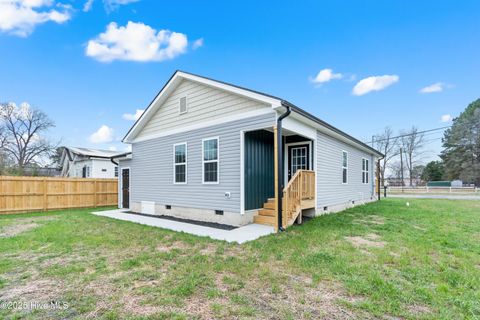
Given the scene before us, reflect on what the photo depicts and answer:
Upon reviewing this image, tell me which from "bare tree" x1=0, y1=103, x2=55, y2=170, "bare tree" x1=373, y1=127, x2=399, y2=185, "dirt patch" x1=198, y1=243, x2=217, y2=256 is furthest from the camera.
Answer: "bare tree" x1=373, y1=127, x2=399, y2=185

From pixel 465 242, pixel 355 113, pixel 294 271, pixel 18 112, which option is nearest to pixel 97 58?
pixel 294 271

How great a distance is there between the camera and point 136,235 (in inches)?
243

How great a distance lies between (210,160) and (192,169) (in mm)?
965

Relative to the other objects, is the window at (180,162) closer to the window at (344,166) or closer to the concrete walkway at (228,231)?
the concrete walkway at (228,231)

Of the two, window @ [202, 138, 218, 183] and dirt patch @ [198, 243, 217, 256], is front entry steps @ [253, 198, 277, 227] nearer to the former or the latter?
window @ [202, 138, 218, 183]

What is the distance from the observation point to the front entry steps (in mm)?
7086

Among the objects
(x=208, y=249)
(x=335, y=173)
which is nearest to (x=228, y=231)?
(x=208, y=249)

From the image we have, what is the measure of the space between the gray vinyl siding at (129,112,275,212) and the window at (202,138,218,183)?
197 mm

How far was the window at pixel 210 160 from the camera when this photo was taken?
7.80 meters

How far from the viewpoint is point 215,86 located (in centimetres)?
761

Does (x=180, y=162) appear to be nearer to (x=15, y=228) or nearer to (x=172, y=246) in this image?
(x=172, y=246)

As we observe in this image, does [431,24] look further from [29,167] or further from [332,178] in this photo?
[29,167]

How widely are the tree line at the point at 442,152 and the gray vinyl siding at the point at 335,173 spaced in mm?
22106

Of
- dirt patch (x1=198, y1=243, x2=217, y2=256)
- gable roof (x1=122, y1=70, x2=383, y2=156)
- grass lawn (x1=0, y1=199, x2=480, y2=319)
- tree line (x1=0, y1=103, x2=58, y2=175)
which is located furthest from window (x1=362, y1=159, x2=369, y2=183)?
tree line (x1=0, y1=103, x2=58, y2=175)
